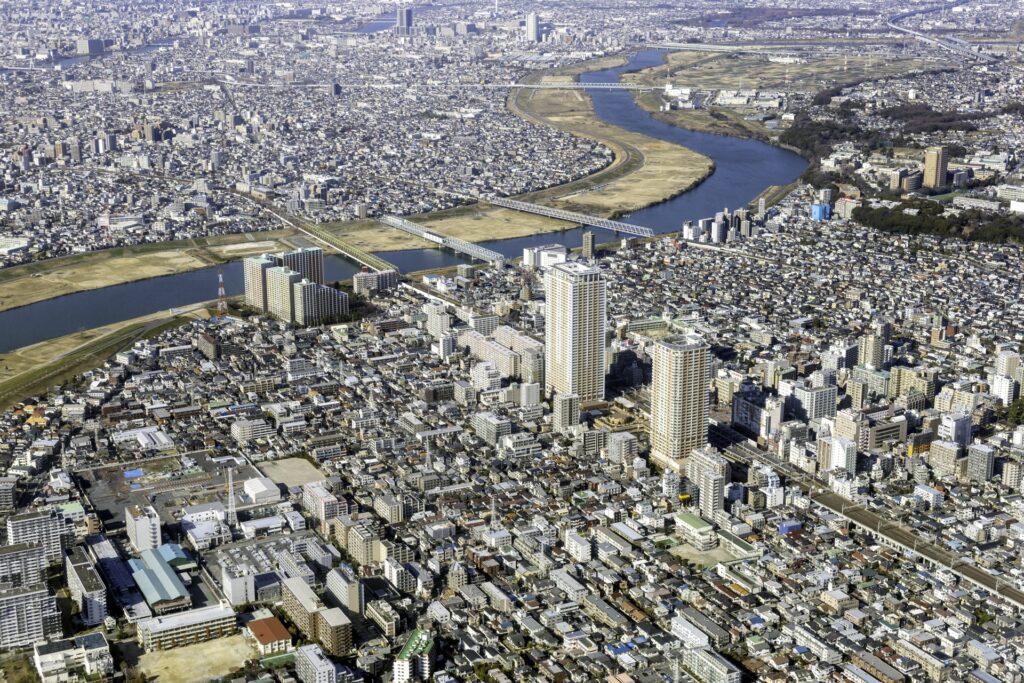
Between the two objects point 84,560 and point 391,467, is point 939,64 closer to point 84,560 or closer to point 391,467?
point 391,467

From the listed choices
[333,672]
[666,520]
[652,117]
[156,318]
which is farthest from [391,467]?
[652,117]

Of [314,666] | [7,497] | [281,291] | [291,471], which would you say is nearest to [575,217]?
[281,291]

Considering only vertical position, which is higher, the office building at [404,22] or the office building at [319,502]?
the office building at [404,22]

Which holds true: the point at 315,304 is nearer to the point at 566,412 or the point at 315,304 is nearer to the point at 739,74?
the point at 566,412

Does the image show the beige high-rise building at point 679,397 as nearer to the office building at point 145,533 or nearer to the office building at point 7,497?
the office building at point 145,533

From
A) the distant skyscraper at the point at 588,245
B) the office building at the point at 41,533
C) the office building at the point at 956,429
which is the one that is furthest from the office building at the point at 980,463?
the distant skyscraper at the point at 588,245

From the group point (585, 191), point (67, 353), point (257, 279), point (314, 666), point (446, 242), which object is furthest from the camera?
point (585, 191)
